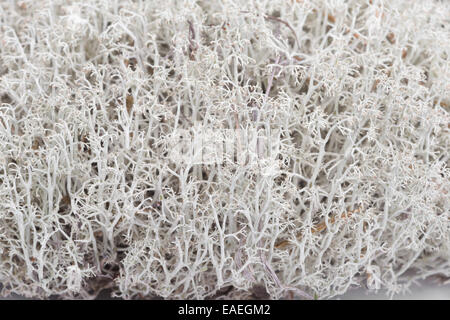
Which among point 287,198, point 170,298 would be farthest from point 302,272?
point 170,298

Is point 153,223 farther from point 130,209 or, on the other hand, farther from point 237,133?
point 237,133

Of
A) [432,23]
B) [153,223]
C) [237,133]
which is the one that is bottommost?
[153,223]

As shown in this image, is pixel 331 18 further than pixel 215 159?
Yes

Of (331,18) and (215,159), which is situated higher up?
(331,18)

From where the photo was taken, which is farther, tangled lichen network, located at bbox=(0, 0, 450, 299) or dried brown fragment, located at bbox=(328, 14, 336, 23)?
dried brown fragment, located at bbox=(328, 14, 336, 23)

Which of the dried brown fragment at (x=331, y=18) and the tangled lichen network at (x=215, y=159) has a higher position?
the dried brown fragment at (x=331, y=18)

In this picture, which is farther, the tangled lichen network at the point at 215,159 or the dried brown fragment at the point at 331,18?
the dried brown fragment at the point at 331,18

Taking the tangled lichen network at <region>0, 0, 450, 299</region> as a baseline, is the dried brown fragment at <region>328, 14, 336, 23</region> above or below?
above

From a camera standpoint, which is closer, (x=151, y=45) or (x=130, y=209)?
(x=130, y=209)
